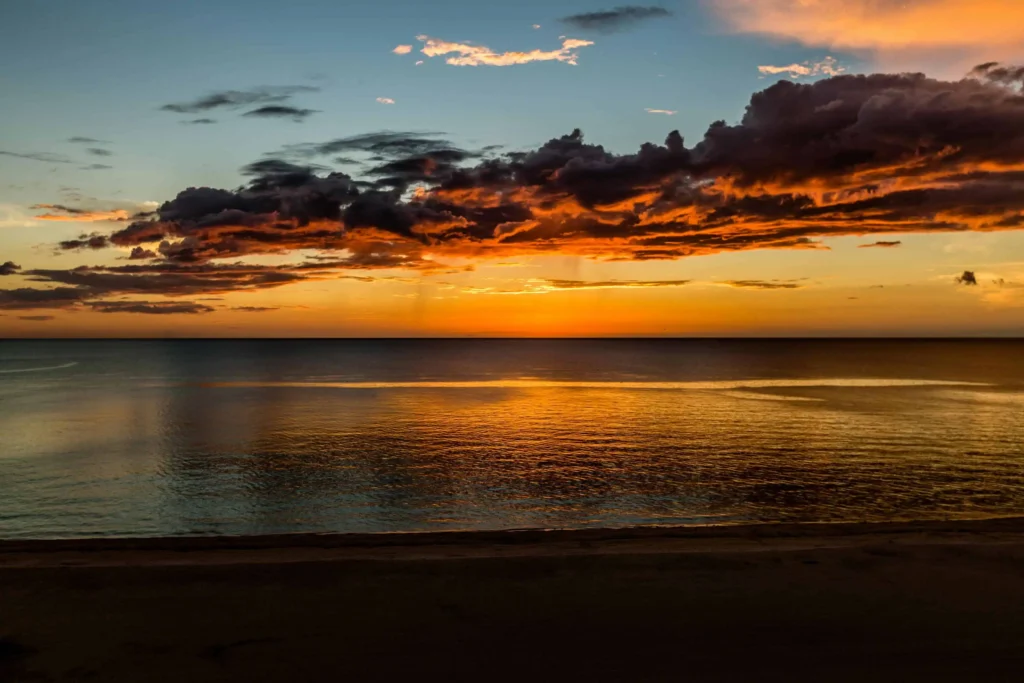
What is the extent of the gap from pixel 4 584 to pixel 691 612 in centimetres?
876

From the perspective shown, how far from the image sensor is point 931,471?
1030 inches

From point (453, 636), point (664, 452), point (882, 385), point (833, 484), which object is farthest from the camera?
point (882, 385)

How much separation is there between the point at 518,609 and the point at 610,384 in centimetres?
7215

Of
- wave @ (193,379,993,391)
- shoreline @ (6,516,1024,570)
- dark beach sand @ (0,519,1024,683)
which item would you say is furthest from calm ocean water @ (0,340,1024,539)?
wave @ (193,379,993,391)

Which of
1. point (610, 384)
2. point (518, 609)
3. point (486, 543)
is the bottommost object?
point (610, 384)

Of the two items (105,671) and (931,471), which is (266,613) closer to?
(105,671)

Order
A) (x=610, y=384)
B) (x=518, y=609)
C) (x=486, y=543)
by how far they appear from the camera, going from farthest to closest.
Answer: (x=610, y=384), (x=486, y=543), (x=518, y=609)

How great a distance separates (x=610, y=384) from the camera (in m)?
80.0

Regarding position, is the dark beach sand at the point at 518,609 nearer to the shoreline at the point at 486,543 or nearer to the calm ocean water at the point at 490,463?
the shoreline at the point at 486,543

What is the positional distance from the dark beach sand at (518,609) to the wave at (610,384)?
6346cm

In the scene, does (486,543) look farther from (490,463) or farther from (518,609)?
(490,463)

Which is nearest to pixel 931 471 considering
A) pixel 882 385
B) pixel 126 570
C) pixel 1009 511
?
pixel 1009 511

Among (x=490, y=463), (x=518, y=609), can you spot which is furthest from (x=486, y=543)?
(x=490, y=463)

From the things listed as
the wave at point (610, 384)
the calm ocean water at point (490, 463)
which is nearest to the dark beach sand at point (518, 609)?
the calm ocean water at point (490, 463)
